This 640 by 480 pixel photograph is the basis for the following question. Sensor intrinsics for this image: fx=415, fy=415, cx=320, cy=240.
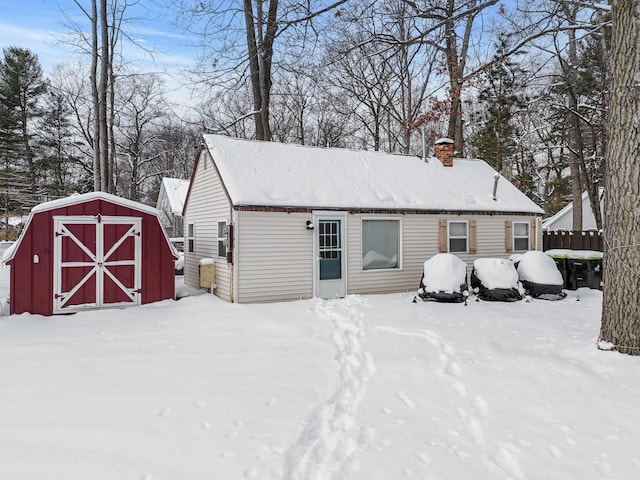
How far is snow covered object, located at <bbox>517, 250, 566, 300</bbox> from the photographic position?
373 inches

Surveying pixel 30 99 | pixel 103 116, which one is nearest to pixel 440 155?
Answer: pixel 103 116

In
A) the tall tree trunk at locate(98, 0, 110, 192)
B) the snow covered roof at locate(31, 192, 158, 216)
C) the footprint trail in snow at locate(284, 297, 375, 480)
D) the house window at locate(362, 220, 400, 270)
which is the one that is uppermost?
the tall tree trunk at locate(98, 0, 110, 192)

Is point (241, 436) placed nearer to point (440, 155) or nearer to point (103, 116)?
point (440, 155)

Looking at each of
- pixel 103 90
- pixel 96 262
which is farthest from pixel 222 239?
pixel 103 90

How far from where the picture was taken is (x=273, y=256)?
30.7ft

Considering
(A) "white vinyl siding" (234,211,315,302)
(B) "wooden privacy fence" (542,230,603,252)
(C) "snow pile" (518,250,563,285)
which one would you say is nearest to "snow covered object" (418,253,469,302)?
(C) "snow pile" (518,250,563,285)

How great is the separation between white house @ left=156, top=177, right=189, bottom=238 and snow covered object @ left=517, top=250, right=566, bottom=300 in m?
Result: 16.8

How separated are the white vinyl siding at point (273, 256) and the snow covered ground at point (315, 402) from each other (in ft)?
7.35

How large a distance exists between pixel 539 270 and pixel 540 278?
0.63ft

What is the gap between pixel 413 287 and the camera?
11.0 metres

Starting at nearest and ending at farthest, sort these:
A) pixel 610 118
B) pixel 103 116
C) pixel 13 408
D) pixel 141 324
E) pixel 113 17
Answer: pixel 13 408
pixel 610 118
pixel 141 324
pixel 103 116
pixel 113 17

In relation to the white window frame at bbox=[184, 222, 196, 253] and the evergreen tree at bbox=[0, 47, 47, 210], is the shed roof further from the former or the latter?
the evergreen tree at bbox=[0, 47, 47, 210]

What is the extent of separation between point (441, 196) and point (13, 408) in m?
10.3

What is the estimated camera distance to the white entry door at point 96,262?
319 inches
